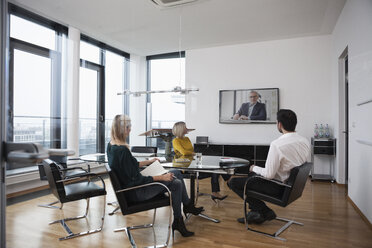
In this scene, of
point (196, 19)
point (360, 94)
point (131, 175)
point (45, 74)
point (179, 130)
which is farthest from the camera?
point (196, 19)

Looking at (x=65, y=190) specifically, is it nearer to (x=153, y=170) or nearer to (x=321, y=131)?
(x=153, y=170)

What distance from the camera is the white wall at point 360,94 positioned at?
3006 mm

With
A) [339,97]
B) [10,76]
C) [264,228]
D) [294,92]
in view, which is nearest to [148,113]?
[294,92]

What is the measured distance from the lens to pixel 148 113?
7707mm

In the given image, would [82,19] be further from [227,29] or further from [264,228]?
[264,228]

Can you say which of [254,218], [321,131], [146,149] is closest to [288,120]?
[254,218]

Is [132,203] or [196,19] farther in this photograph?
[196,19]

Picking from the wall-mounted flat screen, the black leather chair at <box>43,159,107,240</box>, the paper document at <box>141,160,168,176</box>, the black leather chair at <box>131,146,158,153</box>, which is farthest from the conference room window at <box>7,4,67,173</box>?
the wall-mounted flat screen

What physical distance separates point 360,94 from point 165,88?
5.09 metres

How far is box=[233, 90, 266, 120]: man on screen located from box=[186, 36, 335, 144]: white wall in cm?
20

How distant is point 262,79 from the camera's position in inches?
248

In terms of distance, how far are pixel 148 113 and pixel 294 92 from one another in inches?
157

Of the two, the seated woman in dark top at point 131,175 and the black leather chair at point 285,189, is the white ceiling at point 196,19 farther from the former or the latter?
the black leather chair at point 285,189

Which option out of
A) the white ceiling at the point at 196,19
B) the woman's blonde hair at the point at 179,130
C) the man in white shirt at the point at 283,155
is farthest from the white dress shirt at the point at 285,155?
the white ceiling at the point at 196,19
